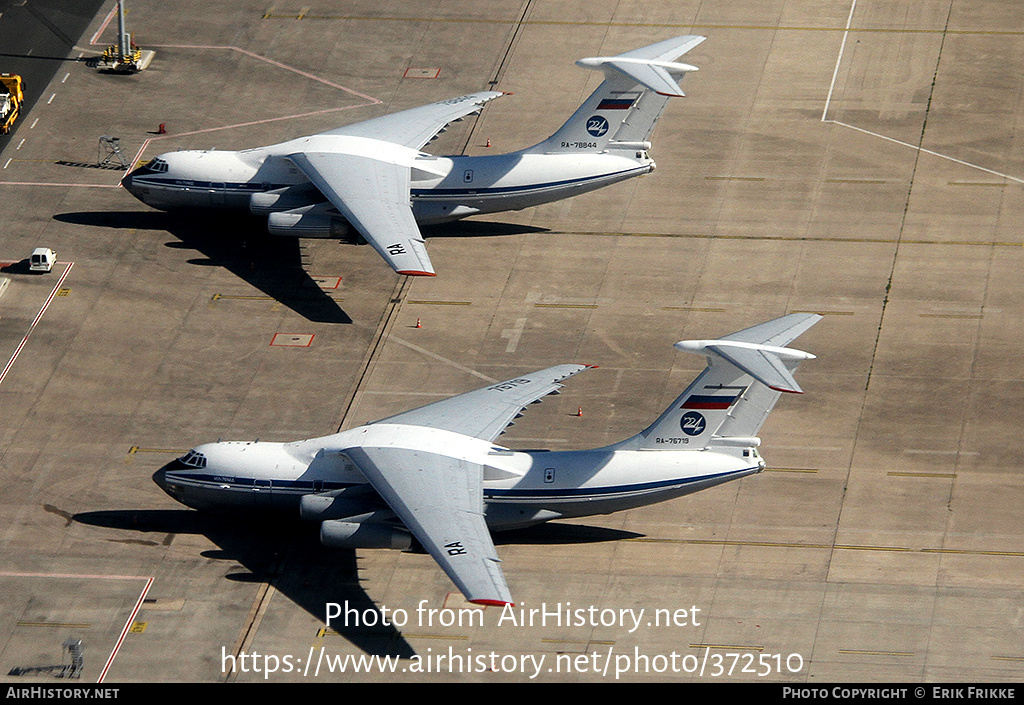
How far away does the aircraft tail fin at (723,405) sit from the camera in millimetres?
55594

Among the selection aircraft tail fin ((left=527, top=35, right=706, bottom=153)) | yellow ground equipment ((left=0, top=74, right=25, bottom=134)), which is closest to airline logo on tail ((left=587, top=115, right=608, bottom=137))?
aircraft tail fin ((left=527, top=35, right=706, bottom=153))

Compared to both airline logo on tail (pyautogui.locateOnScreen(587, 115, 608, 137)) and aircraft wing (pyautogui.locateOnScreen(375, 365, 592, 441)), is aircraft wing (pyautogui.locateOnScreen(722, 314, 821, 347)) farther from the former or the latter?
airline logo on tail (pyautogui.locateOnScreen(587, 115, 608, 137))

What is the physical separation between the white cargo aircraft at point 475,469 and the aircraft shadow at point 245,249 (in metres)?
13.8

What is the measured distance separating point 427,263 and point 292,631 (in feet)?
60.5

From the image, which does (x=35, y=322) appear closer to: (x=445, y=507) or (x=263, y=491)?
(x=263, y=491)

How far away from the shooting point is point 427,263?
69.3 m

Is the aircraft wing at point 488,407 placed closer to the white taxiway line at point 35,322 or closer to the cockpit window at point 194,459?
the cockpit window at point 194,459

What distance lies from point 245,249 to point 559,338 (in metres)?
16.1

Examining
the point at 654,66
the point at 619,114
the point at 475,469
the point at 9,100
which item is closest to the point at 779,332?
the point at 475,469

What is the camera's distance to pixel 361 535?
57844mm

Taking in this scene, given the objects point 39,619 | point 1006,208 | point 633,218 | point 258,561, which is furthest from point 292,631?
point 1006,208

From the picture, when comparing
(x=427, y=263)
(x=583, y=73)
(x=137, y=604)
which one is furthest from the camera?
(x=583, y=73)

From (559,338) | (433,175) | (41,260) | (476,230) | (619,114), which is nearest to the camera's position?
(559,338)
